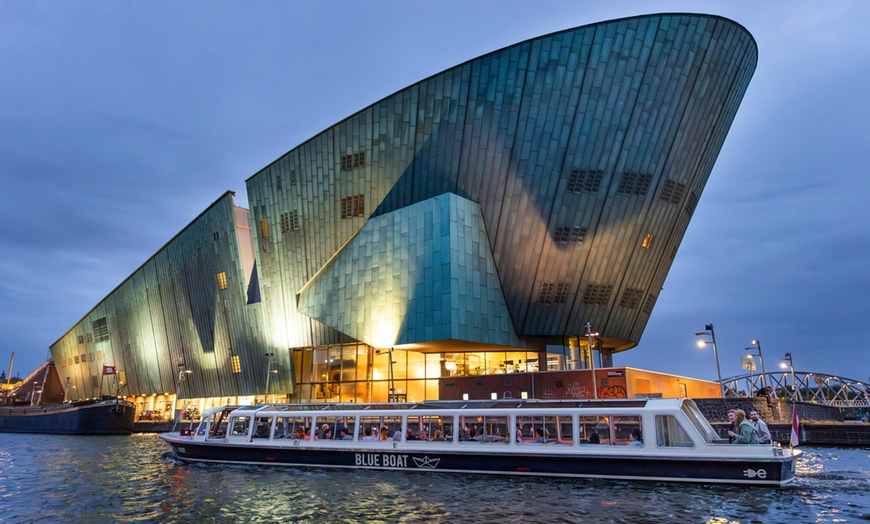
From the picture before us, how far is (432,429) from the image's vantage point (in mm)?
21531

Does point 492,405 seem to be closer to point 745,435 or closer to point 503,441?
point 503,441

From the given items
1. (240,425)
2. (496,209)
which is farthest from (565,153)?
(240,425)

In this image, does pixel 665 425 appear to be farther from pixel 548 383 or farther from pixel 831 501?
pixel 548 383

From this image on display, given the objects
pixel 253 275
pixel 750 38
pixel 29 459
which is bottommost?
pixel 29 459

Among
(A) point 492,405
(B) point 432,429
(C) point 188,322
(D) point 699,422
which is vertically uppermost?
(C) point 188,322

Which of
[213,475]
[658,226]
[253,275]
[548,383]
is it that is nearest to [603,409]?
[213,475]

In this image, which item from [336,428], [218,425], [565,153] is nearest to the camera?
[336,428]

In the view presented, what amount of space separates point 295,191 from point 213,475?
29666mm

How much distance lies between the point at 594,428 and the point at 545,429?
64.8 inches

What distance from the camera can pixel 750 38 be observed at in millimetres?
39250

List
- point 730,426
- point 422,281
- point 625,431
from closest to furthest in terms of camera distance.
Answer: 1. point 625,431
2. point 730,426
3. point 422,281

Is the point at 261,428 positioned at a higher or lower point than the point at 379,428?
lower

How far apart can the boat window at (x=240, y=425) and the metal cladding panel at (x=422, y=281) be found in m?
15.7

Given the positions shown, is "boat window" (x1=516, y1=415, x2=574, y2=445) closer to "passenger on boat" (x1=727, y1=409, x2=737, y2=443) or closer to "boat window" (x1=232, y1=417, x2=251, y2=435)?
"passenger on boat" (x1=727, y1=409, x2=737, y2=443)
